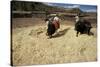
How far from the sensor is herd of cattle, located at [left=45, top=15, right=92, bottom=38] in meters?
2.03

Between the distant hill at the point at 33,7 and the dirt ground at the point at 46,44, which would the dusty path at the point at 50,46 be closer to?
the dirt ground at the point at 46,44

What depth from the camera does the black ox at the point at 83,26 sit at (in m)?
2.15

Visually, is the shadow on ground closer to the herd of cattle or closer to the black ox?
the herd of cattle

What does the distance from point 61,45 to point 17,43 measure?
0.55 metres

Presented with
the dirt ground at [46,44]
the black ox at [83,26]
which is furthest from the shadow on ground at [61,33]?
the black ox at [83,26]

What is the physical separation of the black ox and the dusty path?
0.06 meters

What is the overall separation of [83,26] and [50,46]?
1.76 ft

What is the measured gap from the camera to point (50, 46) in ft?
6.61

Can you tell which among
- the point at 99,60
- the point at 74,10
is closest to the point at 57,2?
the point at 74,10

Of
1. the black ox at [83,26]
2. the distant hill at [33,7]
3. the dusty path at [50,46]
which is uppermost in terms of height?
the distant hill at [33,7]

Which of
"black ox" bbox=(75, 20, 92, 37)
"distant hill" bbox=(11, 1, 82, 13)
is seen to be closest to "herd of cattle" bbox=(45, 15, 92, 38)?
"black ox" bbox=(75, 20, 92, 37)

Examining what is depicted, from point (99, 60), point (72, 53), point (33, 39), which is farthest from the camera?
point (99, 60)

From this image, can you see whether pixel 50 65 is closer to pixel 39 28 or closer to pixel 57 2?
pixel 39 28

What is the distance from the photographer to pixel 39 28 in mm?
1986
